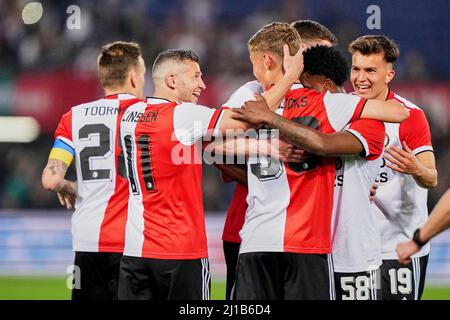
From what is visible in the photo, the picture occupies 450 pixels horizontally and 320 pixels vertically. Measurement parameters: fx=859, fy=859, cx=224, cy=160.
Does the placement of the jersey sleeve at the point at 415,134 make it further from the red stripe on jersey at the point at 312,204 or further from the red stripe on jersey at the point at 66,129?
the red stripe on jersey at the point at 66,129

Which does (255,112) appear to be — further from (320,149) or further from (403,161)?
(403,161)

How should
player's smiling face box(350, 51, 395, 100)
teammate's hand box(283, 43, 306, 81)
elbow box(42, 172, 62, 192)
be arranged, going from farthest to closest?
player's smiling face box(350, 51, 395, 100), elbow box(42, 172, 62, 192), teammate's hand box(283, 43, 306, 81)

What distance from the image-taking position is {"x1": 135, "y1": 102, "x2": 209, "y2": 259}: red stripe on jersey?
5.11 meters

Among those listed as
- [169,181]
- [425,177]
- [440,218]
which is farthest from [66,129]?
[440,218]

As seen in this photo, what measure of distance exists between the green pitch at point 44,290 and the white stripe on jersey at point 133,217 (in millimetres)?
5228

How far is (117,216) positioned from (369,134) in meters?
1.91

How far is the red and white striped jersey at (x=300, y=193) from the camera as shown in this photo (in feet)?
15.4

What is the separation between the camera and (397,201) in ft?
19.7

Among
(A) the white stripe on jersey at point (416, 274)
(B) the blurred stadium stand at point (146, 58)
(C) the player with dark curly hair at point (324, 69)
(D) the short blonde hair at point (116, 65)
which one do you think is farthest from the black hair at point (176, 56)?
(B) the blurred stadium stand at point (146, 58)

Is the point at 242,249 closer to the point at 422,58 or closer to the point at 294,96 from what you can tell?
the point at 294,96

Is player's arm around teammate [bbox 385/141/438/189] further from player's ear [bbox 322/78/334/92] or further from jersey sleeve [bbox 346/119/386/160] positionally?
player's ear [bbox 322/78/334/92]

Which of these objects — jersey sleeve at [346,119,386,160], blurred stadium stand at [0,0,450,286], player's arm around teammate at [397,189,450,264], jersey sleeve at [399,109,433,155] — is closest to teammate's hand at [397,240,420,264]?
player's arm around teammate at [397,189,450,264]

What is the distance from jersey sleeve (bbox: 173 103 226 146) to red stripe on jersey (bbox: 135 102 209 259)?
0.03 m
